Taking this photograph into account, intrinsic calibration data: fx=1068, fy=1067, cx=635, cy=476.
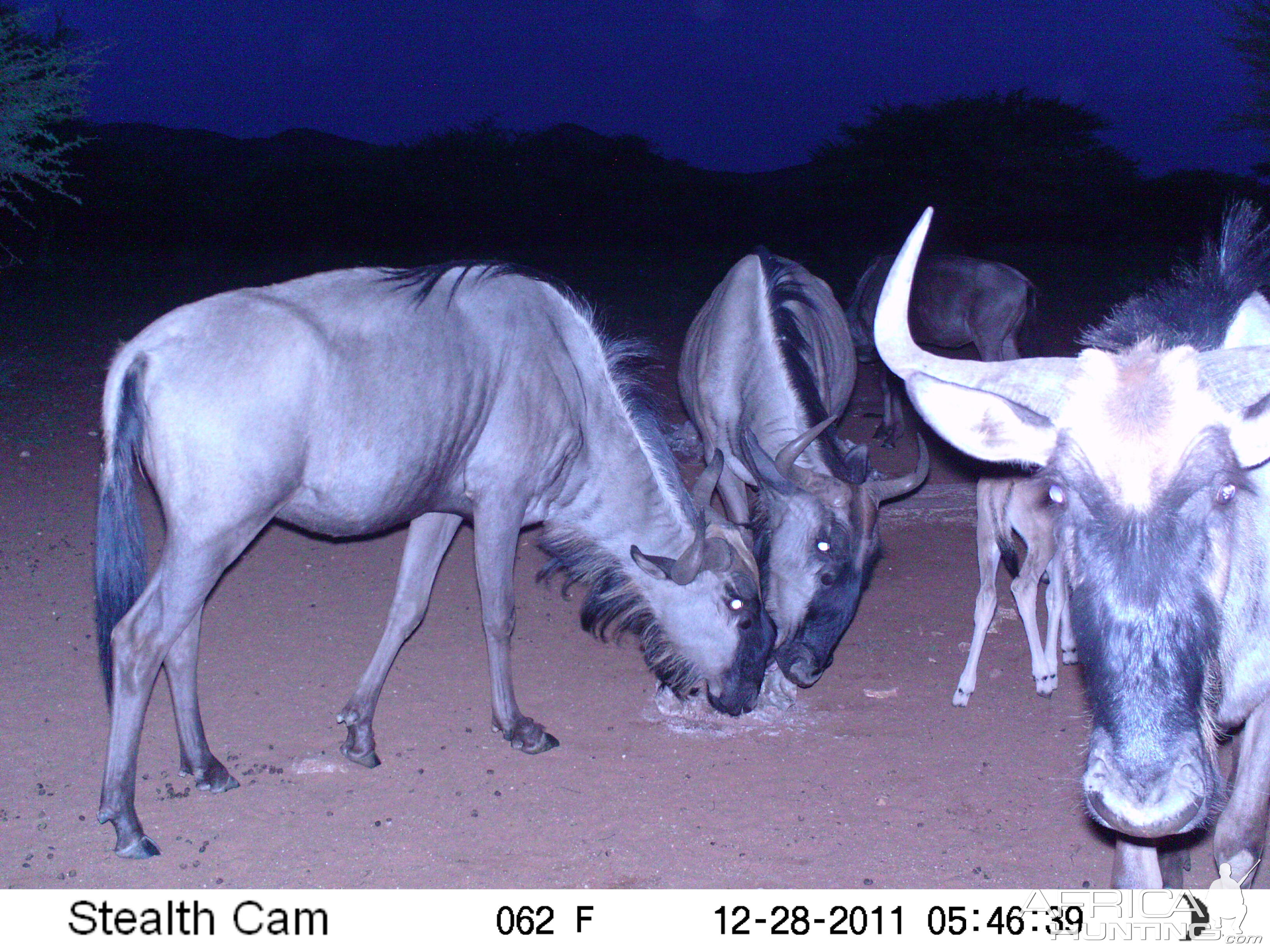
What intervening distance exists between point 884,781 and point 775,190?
A: 108 feet

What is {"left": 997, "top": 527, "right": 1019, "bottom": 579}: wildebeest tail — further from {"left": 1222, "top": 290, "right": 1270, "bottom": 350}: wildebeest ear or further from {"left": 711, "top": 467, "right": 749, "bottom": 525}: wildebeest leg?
{"left": 1222, "top": 290, "right": 1270, "bottom": 350}: wildebeest ear

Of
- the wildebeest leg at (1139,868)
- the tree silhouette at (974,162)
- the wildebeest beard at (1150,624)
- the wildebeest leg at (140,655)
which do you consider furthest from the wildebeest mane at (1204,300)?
the tree silhouette at (974,162)

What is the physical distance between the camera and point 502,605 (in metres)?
4.51

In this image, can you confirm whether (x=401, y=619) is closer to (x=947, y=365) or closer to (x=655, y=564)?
(x=655, y=564)


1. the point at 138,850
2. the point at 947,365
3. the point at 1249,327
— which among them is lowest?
the point at 138,850

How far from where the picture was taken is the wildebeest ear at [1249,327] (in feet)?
9.99

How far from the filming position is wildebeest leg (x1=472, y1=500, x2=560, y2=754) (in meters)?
4.44

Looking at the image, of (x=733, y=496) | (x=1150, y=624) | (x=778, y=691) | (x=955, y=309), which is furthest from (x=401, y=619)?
(x=955, y=309)

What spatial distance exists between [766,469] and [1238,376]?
2.61 meters

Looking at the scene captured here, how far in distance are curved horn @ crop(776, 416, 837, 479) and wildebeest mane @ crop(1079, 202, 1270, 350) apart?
1672 mm

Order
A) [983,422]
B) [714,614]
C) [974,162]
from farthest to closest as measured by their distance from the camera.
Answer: [974,162] < [714,614] < [983,422]

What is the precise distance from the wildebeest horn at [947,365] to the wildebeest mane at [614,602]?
2188 mm

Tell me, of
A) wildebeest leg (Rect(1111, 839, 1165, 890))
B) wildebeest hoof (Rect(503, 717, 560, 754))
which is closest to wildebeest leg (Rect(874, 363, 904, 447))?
wildebeest hoof (Rect(503, 717, 560, 754))

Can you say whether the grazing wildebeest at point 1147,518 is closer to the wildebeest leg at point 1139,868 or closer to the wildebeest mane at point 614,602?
the wildebeest leg at point 1139,868
